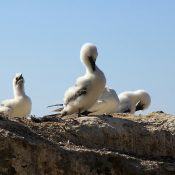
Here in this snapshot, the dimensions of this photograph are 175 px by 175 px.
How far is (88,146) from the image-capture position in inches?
535

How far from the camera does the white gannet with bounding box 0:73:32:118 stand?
21.4 m

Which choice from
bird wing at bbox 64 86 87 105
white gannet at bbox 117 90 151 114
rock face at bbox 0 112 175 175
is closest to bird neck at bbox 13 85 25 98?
white gannet at bbox 117 90 151 114

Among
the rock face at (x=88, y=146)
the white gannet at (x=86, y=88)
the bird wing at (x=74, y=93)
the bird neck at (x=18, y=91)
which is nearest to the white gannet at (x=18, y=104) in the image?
the bird neck at (x=18, y=91)

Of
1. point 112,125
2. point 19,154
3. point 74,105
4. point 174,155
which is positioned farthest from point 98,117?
point 19,154

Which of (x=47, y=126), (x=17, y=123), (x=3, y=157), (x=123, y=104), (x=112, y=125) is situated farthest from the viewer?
(x=123, y=104)

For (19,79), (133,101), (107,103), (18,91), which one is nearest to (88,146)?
Result: (107,103)

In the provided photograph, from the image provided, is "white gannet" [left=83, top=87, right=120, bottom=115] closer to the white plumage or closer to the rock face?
the white plumage

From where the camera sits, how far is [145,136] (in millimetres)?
14859

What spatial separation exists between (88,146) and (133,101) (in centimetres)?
1187

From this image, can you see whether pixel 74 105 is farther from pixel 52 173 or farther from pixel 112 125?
pixel 52 173

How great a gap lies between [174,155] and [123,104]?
32.8 feet

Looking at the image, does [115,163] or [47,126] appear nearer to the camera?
[115,163]

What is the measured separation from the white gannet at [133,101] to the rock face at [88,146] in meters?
8.44

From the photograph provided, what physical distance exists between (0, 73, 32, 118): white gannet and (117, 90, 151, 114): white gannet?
327cm
